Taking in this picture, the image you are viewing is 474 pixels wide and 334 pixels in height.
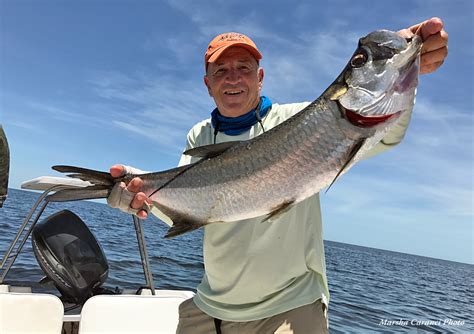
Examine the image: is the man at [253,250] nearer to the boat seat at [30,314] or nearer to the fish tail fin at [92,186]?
the fish tail fin at [92,186]

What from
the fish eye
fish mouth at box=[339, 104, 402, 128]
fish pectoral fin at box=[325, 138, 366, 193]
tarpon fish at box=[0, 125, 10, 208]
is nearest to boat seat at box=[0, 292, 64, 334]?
tarpon fish at box=[0, 125, 10, 208]

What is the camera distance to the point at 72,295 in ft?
19.0

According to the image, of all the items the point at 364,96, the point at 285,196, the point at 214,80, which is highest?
the point at 214,80

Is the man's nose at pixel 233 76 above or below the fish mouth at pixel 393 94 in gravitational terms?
above

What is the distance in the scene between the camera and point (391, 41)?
2.43 metres

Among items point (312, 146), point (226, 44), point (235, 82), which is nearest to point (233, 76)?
point (235, 82)

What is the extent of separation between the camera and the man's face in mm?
3428

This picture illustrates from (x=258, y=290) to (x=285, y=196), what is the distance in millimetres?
774

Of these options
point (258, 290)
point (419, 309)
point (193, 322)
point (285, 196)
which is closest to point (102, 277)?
point (193, 322)

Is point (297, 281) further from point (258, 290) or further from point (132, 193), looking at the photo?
point (132, 193)

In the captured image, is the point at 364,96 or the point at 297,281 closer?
the point at 364,96

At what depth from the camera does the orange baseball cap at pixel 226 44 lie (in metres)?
3.46

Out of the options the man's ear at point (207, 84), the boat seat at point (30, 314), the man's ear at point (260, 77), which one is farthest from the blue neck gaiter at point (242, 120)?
the boat seat at point (30, 314)

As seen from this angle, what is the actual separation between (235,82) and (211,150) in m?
0.75
